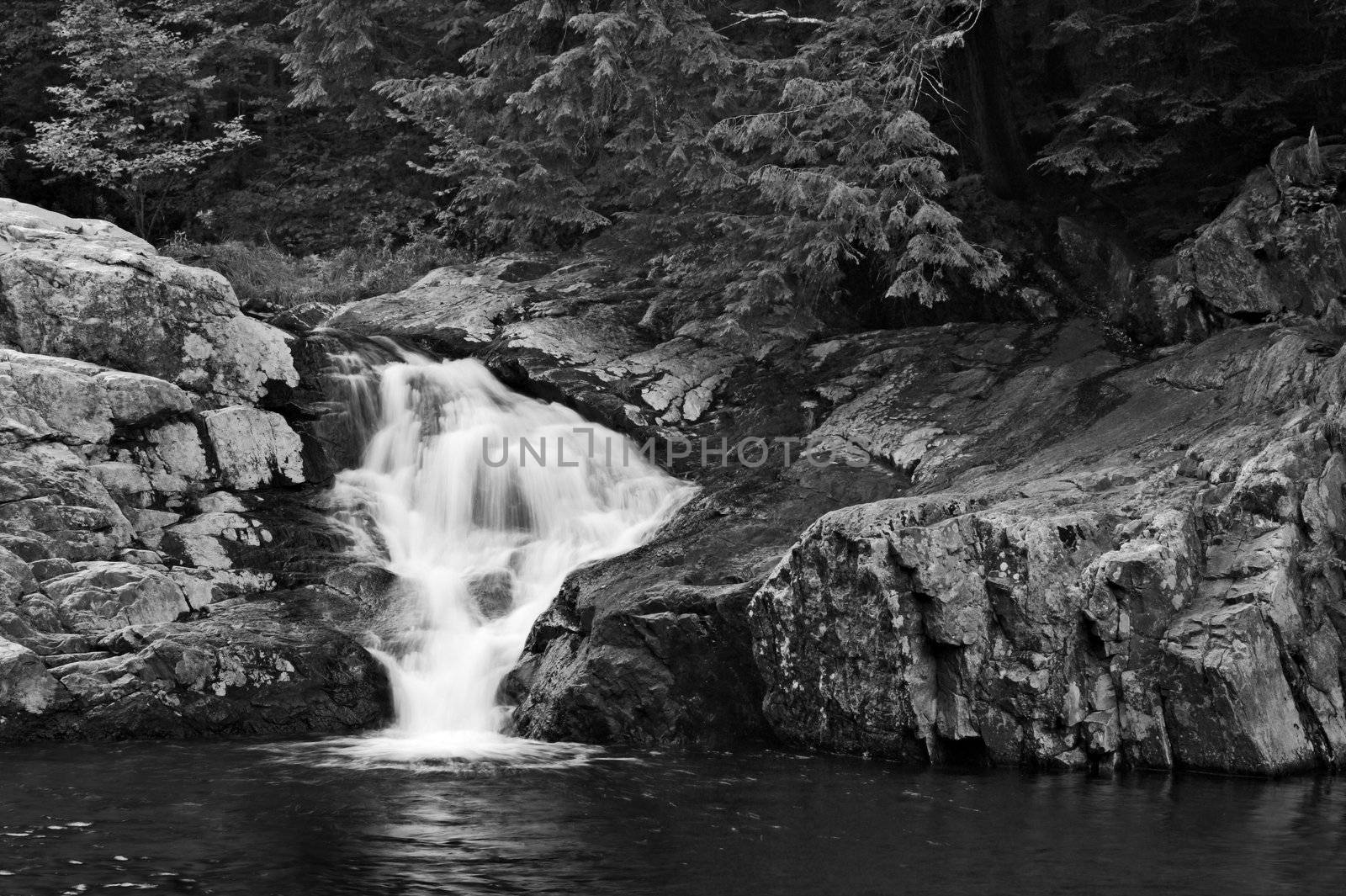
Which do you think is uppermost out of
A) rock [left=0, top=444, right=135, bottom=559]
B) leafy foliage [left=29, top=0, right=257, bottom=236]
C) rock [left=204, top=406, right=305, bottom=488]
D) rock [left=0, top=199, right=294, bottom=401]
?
leafy foliage [left=29, top=0, right=257, bottom=236]

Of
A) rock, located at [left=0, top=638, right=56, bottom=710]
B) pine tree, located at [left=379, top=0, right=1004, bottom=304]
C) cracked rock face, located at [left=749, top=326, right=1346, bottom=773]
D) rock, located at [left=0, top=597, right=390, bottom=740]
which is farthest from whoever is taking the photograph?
pine tree, located at [left=379, top=0, right=1004, bottom=304]

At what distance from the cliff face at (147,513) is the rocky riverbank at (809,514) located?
0.03 metres

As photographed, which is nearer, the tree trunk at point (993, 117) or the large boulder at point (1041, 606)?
the large boulder at point (1041, 606)

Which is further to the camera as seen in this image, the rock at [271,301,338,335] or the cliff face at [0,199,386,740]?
the rock at [271,301,338,335]

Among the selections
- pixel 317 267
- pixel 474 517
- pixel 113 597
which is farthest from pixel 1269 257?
pixel 317 267

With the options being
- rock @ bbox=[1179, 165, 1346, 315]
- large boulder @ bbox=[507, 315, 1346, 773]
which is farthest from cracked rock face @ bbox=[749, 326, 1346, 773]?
rock @ bbox=[1179, 165, 1346, 315]

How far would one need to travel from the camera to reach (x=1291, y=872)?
5.99 metres

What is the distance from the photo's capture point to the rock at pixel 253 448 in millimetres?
13000

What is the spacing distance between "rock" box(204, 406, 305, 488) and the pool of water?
14.8ft

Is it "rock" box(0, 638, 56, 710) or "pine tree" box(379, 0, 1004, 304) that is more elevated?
"pine tree" box(379, 0, 1004, 304)

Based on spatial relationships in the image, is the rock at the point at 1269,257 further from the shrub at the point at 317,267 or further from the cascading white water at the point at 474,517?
the shrub at the point at 317,267

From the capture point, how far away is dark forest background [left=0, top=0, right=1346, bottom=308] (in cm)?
1402

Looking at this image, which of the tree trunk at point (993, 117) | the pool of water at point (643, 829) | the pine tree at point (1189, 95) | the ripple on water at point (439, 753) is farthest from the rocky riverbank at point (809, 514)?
the tree trunk at point (993, 117)

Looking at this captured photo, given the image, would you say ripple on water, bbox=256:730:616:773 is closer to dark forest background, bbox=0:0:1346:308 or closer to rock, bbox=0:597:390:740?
rock, bbox=0:597:390:740
